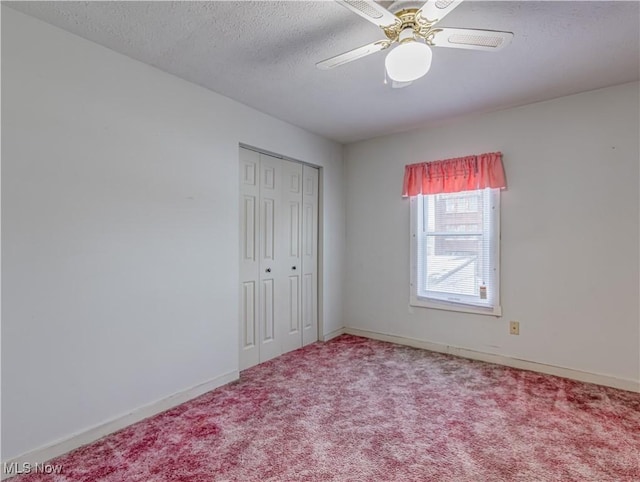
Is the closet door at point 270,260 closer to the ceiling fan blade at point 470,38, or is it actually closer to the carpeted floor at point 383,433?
the carpeted floor at point 383,433

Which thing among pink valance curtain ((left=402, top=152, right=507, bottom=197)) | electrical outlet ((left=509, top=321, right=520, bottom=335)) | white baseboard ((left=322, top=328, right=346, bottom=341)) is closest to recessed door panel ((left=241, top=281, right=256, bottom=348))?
white baseboard ((left=322, top=328, right=346, bottom=341))

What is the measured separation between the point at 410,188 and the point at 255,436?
2.73 meters

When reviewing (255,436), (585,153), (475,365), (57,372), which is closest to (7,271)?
(57,372)

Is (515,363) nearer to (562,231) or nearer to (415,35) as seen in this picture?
(562,231)

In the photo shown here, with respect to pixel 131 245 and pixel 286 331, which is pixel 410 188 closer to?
pixel 286 331

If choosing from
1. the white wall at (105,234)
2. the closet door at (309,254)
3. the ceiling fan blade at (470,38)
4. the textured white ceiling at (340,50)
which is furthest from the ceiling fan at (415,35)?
the closet door at (309,254)

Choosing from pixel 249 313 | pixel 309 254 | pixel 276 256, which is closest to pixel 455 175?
pixel 309 254

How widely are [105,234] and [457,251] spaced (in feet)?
9.90

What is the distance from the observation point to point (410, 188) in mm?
3639

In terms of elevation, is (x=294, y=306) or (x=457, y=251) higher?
(x=457, y=251)

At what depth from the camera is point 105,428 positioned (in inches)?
81.4

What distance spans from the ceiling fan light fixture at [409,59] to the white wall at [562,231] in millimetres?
1999

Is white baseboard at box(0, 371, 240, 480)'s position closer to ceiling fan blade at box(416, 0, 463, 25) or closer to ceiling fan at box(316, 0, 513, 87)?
ceiling fan at box(316, 0, 513, 87)

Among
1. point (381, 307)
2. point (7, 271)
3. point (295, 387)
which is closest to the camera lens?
point (7, 271)
